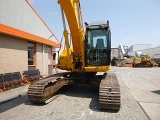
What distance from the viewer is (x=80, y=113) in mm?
5957

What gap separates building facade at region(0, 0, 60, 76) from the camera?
10359 mm

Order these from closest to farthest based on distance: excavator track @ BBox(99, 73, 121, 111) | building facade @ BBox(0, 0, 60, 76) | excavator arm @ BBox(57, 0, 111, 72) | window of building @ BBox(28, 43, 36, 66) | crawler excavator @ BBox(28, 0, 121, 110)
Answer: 1. excavator track @ BBox(99, 73, 121, 111)
2. crawler excavator @ BBox(28, 0, 121, 110)
3. excavator arm @ BBox(57, 0, 111, 72)
4. building facade @ BBox(0, 0, 60, 76)
5. window of building @ BBox(28, 43, 36, 66)

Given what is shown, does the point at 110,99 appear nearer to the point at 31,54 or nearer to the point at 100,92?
the point at 100,92

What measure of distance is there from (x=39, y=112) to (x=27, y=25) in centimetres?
908

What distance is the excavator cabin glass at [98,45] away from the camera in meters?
8.30

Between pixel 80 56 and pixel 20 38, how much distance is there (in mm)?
5140

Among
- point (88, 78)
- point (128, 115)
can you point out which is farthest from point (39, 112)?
point (88, 78)

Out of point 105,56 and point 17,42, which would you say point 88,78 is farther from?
point 17,42

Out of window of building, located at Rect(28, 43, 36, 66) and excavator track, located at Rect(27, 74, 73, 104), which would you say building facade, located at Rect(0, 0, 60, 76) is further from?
excavator track, located at Rect(27, 74, 73, 104)

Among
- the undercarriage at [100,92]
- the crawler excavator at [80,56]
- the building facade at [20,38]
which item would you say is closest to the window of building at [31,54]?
the building facade at [20,38]

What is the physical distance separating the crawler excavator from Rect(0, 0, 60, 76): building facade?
3379 mm

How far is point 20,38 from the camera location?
39.8 feet

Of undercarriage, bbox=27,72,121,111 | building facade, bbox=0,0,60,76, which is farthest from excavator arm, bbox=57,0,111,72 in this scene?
building facade, bbox=0,0,60,76

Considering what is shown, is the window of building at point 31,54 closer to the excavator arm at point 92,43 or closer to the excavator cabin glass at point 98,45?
the excavator arm at point 92,43
